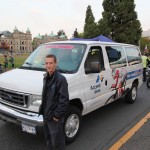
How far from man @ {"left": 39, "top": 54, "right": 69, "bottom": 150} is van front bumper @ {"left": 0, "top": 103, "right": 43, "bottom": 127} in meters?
0.44

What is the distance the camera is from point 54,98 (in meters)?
3.26

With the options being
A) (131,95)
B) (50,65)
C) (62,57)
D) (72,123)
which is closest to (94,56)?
(62,57)

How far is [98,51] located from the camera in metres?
5.50

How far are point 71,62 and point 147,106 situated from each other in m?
3.67

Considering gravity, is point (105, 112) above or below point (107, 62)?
below

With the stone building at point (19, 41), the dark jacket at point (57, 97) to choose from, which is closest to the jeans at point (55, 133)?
the dark jacket at point (57, 97)

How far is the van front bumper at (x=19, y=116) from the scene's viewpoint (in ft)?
12.6

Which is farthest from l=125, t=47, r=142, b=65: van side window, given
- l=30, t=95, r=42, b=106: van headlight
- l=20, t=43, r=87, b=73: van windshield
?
l=30, t=95, r=42, b=106: van headlight

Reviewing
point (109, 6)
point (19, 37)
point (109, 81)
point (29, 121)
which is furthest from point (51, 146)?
point (19, 37)

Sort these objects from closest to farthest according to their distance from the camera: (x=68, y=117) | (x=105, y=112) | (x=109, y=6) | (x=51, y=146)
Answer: (x=51, y=146)
(x=68, y=117)
(x=105, y=112)
(x=109, y=6)

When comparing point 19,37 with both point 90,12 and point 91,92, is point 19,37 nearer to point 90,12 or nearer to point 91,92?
point 90,12

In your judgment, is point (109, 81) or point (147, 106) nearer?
point (109, 81)

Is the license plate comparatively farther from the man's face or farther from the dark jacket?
the man's face

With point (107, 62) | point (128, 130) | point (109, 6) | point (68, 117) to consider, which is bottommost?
point (128, 130)
